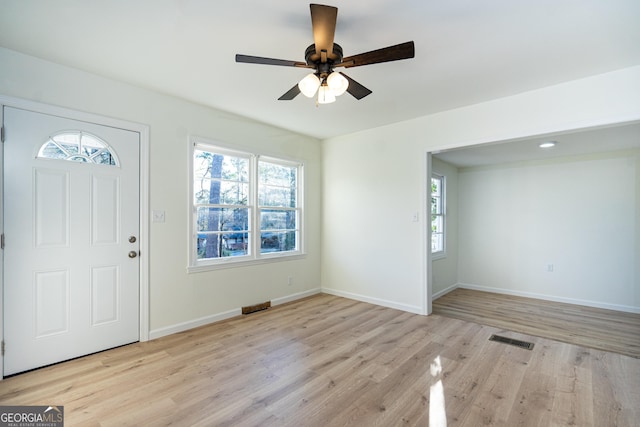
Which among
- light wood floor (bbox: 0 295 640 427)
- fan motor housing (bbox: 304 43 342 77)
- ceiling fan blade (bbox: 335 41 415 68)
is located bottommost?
light wood floor (bbox: 0 295 640 427)

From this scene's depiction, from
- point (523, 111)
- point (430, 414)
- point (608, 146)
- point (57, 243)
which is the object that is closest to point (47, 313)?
point (57, 243)

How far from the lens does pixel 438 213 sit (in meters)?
5.49

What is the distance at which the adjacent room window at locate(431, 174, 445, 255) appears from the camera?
5398 millimetres

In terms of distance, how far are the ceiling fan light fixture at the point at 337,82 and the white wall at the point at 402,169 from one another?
2241 millimetres

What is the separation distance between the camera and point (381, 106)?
11.7ft

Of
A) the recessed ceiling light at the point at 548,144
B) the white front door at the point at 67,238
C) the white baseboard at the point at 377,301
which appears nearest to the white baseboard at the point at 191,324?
the white front door at the point at 67,238

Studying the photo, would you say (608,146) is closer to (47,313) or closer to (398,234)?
(398,234)

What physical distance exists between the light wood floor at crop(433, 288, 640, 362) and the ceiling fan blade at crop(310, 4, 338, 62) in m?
3.70

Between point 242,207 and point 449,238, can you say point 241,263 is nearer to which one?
point 242,207

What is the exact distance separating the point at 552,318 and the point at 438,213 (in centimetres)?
228

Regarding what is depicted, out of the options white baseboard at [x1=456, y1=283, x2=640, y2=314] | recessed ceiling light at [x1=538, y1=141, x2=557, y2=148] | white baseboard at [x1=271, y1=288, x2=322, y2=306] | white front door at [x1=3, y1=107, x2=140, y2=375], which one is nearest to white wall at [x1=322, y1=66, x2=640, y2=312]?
white baseboard at [x1=271, y1=288, x2=322, y2=306]

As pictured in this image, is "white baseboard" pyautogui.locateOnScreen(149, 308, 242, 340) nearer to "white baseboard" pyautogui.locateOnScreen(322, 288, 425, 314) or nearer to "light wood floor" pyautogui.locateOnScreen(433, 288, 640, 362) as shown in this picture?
"white baseboard" pyautogui.locateOnScreen(322, 288, 425, 314)

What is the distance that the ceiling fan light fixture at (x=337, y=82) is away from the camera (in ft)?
6.56

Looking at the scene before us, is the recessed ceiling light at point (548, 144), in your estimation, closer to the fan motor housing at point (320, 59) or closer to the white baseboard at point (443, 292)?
the white baseboard at point (443, 292)
